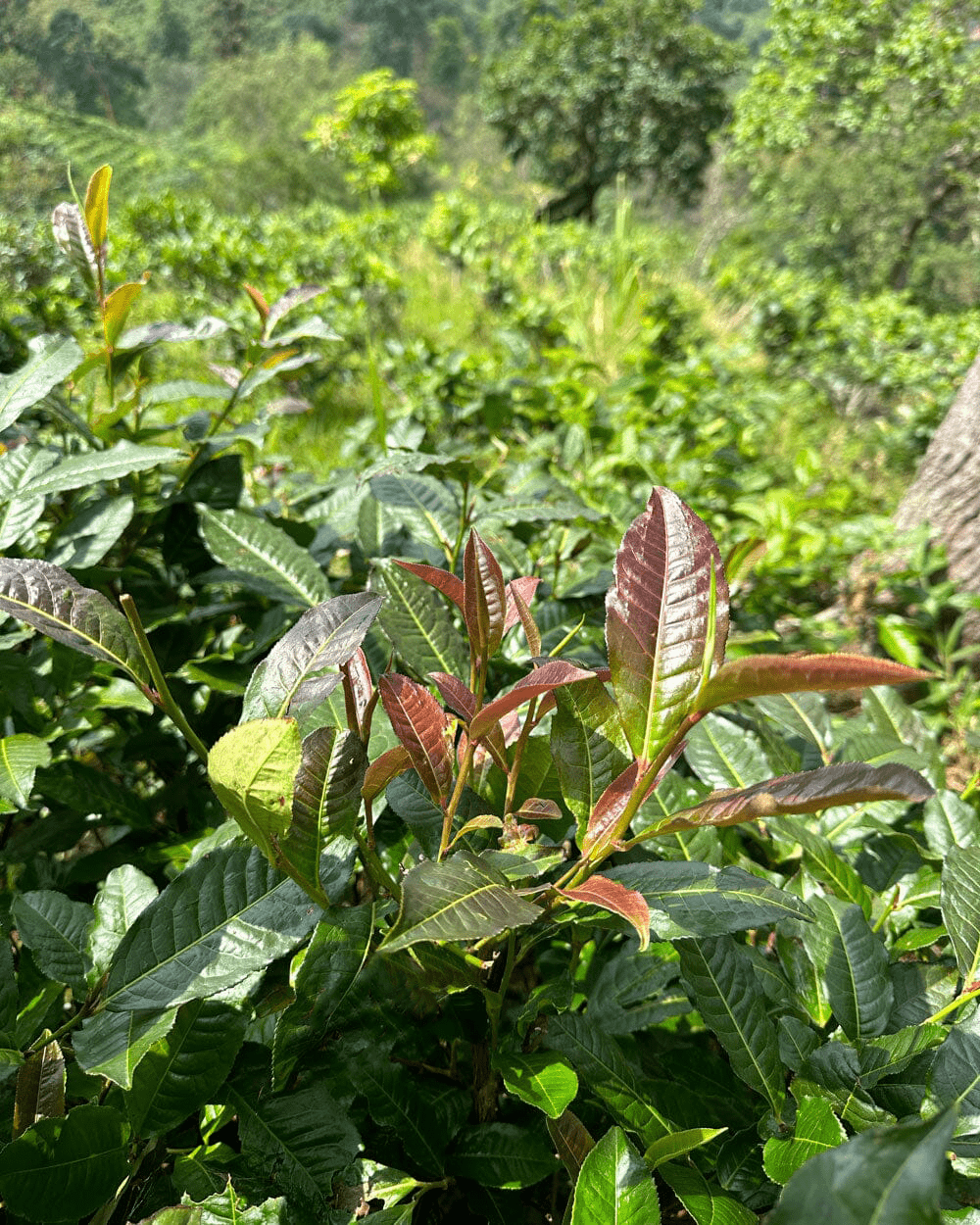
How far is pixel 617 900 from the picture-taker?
1.45ft

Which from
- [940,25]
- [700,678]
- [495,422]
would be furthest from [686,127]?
[700,678]

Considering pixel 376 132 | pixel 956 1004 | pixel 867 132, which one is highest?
pixel 867 132

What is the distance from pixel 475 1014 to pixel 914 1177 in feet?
1.48

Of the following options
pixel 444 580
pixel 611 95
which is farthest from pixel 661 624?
pixel 611 95

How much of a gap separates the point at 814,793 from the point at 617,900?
0.13 m

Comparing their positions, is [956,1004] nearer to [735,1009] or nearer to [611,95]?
[735,1009]

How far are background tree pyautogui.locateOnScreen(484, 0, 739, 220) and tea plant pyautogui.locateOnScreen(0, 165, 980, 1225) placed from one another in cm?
1831

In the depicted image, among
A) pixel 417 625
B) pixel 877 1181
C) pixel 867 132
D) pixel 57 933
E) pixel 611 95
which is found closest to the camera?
pixel 877 1181

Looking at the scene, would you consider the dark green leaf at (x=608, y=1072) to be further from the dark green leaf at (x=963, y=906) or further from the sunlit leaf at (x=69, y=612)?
the sunlit leaf at (x=69, y=612)

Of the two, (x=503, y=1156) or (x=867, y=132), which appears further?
(x=867, y=132)

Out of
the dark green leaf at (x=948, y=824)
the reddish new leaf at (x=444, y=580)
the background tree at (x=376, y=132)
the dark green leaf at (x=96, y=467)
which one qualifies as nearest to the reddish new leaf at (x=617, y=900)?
the reddish new leaf at (x=444, y=580)

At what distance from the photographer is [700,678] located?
0.43 meters

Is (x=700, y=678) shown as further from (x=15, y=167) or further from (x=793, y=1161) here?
(x=15, y=167)

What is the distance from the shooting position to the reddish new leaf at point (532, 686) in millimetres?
469
